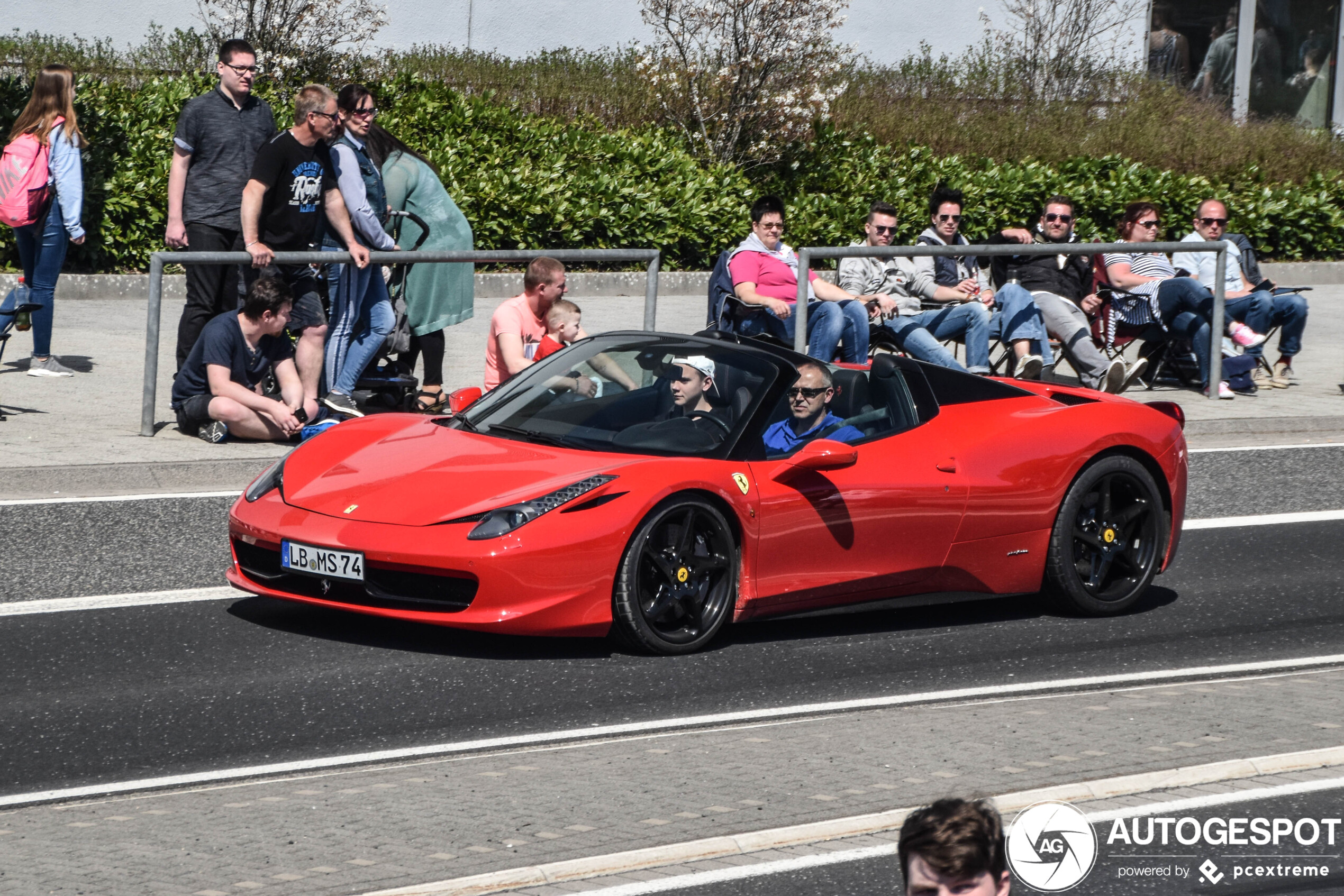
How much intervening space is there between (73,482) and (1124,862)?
6655 millimetres

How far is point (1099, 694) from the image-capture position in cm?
673

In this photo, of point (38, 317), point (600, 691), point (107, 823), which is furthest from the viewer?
point (38, 317)

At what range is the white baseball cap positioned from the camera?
7777 millimetres

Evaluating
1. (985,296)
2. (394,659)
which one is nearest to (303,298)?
(394,659)

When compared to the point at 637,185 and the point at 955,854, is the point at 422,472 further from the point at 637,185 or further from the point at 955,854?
the point at 637,185

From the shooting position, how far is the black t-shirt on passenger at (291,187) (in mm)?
11000

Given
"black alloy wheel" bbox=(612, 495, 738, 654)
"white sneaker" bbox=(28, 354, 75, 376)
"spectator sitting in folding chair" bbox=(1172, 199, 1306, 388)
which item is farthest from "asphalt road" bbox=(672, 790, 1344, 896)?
"spectator sitting in folding chair" bbox=(1172, 199, 1306, 388)

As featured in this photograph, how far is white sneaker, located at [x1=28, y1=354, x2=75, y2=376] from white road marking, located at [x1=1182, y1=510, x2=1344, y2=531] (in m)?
7.55

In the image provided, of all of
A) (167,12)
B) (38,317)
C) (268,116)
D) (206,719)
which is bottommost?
(206,719)

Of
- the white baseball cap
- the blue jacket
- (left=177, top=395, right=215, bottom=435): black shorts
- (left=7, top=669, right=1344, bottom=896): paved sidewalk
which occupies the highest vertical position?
the white baseball cap

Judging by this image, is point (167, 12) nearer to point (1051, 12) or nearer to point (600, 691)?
point (1051, 12)

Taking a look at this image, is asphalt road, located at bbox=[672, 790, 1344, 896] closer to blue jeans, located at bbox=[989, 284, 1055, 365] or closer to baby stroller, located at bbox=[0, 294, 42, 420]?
baby stroller, located at bbox=[0, 294, 42, 420]

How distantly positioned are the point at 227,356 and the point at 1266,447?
280 inches

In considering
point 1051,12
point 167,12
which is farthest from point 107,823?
point 1051,12
